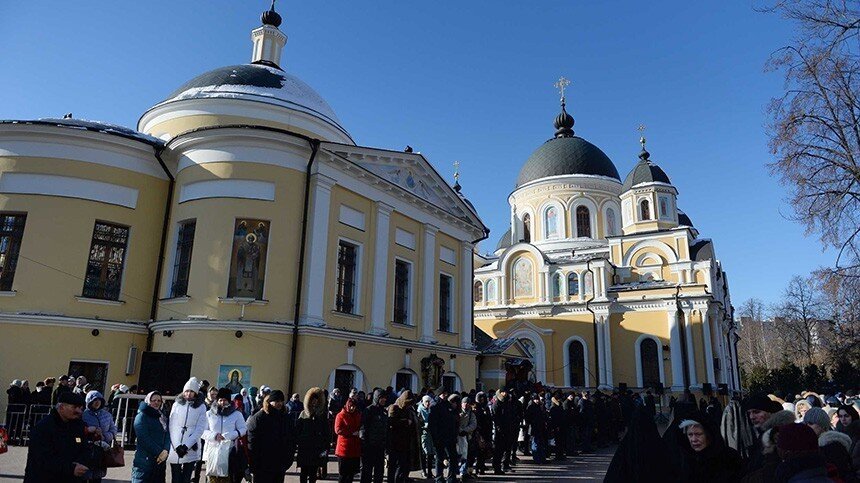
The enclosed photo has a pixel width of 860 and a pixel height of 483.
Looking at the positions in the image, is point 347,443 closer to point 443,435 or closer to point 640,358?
point 443,435

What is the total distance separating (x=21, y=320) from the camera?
14.4 m

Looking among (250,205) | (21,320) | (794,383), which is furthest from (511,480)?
(794,383)

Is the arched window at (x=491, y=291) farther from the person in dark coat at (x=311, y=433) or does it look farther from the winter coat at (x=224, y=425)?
the winter coat at (x=224, y=425)

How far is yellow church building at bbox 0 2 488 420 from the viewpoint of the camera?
48.3ft

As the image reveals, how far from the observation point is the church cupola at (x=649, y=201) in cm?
3934

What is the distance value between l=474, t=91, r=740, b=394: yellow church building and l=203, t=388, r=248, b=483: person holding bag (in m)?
23.8

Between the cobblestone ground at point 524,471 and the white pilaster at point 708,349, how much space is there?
2166 centimetres

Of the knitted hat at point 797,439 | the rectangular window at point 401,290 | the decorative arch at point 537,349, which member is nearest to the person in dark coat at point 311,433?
the knitted hat at point 797,439

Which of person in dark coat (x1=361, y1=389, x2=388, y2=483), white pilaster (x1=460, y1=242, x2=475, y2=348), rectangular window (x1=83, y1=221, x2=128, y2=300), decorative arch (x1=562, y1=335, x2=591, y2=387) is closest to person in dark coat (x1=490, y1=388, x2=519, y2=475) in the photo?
person in dark coat (x1=361, y1=389, x2=388, y2=483)

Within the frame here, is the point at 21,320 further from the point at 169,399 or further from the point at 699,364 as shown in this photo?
the point at 699,364

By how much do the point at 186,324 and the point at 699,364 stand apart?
30002 millimetres

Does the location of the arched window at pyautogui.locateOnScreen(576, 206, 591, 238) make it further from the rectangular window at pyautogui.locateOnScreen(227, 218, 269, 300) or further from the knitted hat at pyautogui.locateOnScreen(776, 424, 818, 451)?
the knitted hat at pyautogui.locateOnScreen(776, 424, 818, 451)

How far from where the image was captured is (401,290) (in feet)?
65.4

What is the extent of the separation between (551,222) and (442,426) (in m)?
36.5
